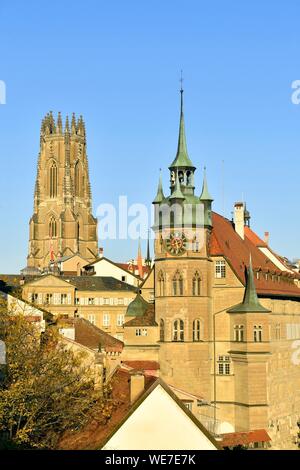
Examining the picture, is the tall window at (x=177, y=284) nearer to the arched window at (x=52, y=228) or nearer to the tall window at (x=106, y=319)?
the tall window at (x=106, y=319)

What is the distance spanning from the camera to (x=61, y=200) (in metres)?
164

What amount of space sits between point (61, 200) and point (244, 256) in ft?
311

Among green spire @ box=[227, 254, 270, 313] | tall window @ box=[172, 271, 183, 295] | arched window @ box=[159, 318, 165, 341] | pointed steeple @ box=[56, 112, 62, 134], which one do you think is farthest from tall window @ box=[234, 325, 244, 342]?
pointed steeple @ box=[56, 112, 62, 134]

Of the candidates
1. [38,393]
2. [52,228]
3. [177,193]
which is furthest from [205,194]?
[52,228]

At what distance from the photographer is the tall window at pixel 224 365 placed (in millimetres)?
63719

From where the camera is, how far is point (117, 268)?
120 meters

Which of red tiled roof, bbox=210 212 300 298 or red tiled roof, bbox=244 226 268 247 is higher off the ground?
red tiled roof, bbox=244 226 268 247

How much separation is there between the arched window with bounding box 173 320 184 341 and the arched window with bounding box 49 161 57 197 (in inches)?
4121

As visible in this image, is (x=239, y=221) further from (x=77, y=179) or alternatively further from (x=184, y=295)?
(x=77, y=179)

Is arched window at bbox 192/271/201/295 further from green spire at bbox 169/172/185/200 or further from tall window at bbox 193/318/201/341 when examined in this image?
green spire at bbox 169/172/185/200

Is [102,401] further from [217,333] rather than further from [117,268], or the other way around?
[117,268]

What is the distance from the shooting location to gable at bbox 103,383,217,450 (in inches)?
1283
